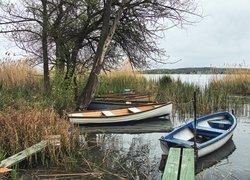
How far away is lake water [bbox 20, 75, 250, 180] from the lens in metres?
5.75

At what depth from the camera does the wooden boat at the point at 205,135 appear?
656 centimetres

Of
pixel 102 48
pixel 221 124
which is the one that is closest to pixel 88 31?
pixel 102 48

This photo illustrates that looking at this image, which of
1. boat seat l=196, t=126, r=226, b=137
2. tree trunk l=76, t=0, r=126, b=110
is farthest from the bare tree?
boat seat l=196, t=126, r=226, b=137

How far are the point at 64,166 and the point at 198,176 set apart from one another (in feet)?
7.60

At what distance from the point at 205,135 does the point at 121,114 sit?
3.43m

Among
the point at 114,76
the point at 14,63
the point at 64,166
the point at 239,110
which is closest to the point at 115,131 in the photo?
the point at 64,166

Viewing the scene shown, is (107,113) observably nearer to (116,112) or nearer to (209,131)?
(116,112)

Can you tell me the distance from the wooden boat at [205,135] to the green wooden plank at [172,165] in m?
0.26

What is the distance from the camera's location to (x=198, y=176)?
19.0 ft

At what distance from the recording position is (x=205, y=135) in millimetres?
7961

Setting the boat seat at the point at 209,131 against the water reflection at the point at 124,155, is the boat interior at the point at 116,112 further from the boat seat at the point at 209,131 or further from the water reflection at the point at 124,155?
the boat seat at the point at 209,131

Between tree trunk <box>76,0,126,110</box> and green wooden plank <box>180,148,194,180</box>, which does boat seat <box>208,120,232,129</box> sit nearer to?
green wooden plank <box>180,148,194,180</box>

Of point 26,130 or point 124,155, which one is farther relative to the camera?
point 124,155

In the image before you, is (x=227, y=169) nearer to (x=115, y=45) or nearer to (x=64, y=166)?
(x=64, y=166)
